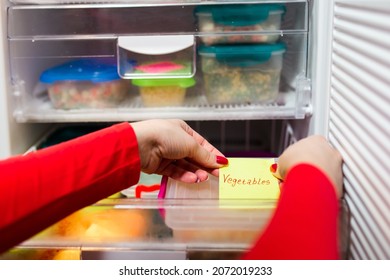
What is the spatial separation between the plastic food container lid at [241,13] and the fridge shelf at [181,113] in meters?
0.19

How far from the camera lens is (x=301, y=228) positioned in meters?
0.58

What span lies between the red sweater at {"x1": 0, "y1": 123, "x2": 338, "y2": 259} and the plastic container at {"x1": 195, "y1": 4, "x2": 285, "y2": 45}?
17.7 inches

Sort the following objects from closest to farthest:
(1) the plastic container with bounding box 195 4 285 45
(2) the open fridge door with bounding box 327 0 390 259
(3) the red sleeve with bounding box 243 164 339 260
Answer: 1. (3) the red sleeve with bounding box 243 164 339 260
2. (2) the open fridge door with bounding box 327 0 390 259
3. (1) the plastic container with bounding box 195 4 285 45

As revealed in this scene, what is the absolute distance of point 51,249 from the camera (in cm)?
83

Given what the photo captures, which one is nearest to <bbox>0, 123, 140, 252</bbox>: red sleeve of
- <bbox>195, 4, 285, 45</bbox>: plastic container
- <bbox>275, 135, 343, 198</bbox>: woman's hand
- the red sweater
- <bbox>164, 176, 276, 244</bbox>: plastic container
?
the red sweater

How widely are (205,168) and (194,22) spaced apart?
0.43 metres

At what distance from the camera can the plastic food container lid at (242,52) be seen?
1160 millimetres

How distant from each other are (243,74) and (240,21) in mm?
121

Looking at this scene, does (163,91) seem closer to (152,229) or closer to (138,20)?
(138,20)

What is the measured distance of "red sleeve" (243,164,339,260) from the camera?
0.57 meters

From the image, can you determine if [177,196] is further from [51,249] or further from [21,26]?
[21,26]

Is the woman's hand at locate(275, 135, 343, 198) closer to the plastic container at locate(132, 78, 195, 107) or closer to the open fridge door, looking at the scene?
the open fridge door

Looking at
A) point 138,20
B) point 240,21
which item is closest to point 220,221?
point 240,21

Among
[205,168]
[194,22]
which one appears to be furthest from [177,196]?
[194,22]
